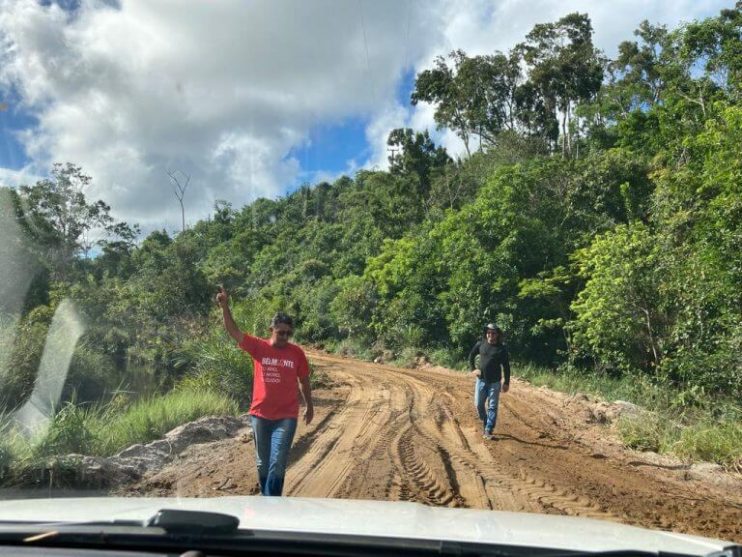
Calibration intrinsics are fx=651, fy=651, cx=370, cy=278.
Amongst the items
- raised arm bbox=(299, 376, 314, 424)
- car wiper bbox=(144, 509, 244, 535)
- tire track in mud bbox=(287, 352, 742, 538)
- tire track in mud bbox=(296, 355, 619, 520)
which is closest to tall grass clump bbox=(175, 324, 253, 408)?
tire track in mud bbox=(287, 352, 742, 538)

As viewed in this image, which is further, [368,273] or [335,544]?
[368,273]

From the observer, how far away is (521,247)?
24562mm

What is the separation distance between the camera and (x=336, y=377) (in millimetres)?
20375

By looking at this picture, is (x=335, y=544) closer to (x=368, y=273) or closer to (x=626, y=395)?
(x=626, y=395)

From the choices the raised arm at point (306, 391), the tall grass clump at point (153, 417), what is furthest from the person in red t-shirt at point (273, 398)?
the tall grass clump at point (153, 417)

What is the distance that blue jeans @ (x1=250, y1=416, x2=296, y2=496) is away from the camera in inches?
225

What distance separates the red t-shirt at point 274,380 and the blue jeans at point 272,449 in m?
0.07

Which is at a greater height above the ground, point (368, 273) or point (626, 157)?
point (626, 157)

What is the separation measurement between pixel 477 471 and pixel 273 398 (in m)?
3.68

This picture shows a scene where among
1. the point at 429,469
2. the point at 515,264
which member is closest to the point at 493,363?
the point at 429,469

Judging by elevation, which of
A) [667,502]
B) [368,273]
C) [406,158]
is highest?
[406,158]

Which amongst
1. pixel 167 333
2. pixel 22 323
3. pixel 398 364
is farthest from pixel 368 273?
pixel 22 323

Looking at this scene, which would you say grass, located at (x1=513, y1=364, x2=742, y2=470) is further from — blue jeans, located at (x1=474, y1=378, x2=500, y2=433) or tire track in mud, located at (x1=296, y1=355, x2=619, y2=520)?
tire track in mud, located at (x1=296, y1=355, x2=619, y2=520)

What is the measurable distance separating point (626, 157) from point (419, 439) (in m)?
21.0
